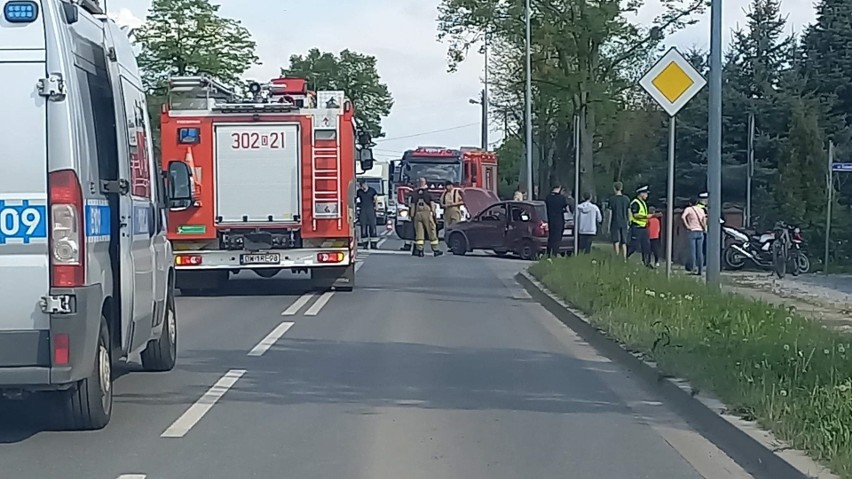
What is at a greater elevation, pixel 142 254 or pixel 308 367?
pixel 142 254

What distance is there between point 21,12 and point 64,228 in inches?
53.1

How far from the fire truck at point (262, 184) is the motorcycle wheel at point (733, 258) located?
37.1 feet

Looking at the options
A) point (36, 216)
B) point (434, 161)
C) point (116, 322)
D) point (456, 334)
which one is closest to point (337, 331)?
point (456, 334)

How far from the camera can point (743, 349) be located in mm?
11281

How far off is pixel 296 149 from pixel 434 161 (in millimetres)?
28423

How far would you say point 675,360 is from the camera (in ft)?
37.1

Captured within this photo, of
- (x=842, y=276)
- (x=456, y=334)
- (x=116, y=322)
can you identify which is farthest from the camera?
(x=842, y=276)

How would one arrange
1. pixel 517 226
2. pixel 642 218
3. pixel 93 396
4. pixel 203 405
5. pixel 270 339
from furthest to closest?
1. pixel 517 226
2. pixel 642 218
3. pixel 270 339
4. pixel 203 405
5. pixel 93 396

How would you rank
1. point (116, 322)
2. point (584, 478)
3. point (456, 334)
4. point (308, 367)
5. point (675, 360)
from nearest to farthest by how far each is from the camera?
point (584, 478), point (116, 322), point (675, 360), point (308, 367), point (456, 334)

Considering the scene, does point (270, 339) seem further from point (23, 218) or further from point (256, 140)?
point (23, 218)

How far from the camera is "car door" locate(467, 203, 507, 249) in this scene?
34.7 metres

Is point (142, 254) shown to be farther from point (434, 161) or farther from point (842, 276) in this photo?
point (434, 161)

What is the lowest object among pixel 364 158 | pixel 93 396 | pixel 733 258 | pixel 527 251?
pixel 527 251

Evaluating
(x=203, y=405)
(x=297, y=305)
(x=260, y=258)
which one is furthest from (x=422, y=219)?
(x=203, y=405)
